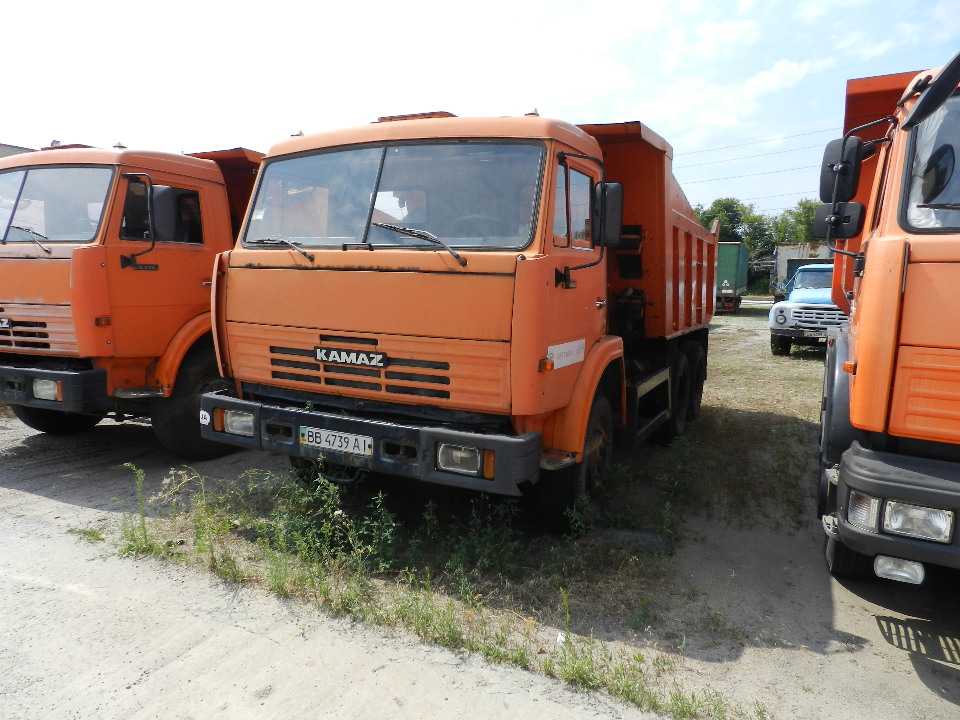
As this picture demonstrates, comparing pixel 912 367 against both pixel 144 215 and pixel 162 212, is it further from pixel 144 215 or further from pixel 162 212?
pixel 144 215

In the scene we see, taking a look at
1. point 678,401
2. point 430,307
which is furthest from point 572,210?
point 678,401

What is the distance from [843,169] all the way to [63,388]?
5391 mm

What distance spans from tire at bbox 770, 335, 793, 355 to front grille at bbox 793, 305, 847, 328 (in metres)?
0.67

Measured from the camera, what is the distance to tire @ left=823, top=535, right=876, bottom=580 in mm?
3721

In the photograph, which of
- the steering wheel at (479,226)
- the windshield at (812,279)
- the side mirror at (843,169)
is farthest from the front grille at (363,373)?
the windshield at (812,279)

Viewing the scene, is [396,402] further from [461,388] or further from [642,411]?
[642,411]

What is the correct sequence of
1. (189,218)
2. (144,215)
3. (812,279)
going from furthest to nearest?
(812,279), (189,218), (144,215)

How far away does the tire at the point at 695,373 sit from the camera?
765 centimetres

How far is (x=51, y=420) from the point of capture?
257 inches

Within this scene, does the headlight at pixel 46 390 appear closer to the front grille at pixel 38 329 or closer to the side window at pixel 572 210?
the front grille at pixel 38 329

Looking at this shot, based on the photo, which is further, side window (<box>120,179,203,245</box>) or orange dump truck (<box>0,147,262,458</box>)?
side window (<box>120,179,203,245</box>)

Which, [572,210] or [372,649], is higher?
[572,210]

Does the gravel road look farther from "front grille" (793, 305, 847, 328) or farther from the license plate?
"front grille" (793, 305, 847, 328)

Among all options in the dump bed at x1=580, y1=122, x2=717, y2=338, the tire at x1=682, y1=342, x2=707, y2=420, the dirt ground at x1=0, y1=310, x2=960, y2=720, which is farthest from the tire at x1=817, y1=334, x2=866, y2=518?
the tire at x1=682, y1=342, x2=707, y2=420
